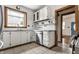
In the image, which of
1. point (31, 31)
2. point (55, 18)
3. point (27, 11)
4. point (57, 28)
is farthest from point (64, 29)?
point (27, 11)

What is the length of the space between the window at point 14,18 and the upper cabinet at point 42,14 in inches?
6.7

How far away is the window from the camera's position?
1.08 m

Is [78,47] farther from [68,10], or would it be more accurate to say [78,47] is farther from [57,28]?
[68,10]

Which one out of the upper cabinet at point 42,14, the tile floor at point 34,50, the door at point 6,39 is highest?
the upper cabinet at point 42,14

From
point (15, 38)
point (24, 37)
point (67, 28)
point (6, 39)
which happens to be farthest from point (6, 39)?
point (67, 28)

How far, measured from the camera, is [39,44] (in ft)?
3.93

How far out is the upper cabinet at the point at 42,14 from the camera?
3.83 feet

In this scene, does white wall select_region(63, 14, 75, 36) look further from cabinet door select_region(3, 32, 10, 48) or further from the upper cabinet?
cabinet door select_region(3, 32, 10, 48)

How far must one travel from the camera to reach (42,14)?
119cm

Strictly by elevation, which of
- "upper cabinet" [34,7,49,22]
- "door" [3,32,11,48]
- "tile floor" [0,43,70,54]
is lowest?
"tile floor" [0,43,70,54]

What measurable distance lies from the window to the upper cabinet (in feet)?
0.56

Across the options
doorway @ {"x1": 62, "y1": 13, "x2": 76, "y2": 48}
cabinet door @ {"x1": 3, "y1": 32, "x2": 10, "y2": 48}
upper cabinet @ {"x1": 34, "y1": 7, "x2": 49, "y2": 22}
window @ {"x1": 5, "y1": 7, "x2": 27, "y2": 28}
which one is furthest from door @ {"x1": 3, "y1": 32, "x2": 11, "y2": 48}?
doorway @ {"x1": 62, "y1": 13, "x2": 76, "y2": 48}

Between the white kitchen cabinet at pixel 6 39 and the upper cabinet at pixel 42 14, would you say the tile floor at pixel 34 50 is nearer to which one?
the white kitchen cabinet at pixel 6 39

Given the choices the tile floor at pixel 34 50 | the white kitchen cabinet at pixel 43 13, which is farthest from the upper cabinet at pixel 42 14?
the tile floor at pixel 34 50
